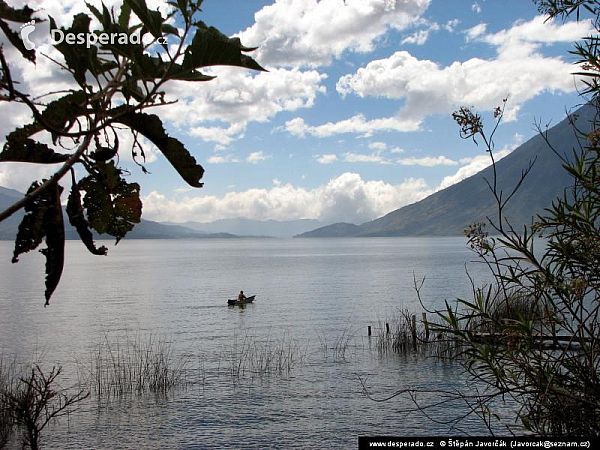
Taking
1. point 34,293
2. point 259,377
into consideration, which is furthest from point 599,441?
point 34,293

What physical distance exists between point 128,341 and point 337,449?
22.5 metres

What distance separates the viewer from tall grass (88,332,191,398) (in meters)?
25.9

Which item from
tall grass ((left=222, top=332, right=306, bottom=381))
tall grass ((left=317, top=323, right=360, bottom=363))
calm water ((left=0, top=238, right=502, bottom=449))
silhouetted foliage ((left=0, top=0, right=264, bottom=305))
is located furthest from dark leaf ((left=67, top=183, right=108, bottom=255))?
tall grass ((left=317, top=323, right=360, bottom=363))

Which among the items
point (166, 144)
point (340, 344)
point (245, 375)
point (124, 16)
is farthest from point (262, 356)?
point (124, 16)

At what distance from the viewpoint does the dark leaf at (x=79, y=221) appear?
121 centimetres

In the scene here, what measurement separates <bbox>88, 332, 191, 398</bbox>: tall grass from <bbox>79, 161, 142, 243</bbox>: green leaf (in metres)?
26.0

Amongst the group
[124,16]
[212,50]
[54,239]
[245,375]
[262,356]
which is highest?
[124,16]

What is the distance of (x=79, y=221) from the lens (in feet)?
4.03

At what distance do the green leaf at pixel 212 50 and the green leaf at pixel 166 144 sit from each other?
156 mm

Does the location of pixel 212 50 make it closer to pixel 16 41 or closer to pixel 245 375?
pixel 16 41

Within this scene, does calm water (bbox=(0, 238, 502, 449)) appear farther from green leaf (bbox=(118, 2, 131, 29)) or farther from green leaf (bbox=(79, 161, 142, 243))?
green leaf (bbox=(118, 2, 131, 29))

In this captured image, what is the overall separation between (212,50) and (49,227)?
1.75ft

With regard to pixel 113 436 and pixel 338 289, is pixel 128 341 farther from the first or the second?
pixel 338 289

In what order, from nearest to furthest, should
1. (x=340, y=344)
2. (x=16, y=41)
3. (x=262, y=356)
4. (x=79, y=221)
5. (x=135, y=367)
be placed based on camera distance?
(x=16, y=41)
(x=79, y=221)
(x=135, y=367)
(x=262, y=356)
(x=340, y=344)
